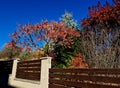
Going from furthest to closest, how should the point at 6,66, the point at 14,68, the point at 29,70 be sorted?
the point at 6,66, the point at 14,68, the point at 29,70

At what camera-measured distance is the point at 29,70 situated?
12484 mm

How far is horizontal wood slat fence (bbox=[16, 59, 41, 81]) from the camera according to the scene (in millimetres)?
11217

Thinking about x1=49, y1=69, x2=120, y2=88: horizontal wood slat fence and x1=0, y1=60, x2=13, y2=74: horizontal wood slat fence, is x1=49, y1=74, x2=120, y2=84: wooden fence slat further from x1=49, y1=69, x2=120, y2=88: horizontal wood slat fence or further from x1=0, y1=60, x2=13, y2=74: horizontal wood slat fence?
x1=0, y1=60, x2=13, y2=74: horizontal wood slat fence

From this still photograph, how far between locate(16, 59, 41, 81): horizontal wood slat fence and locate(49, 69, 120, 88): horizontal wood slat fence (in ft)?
4.85

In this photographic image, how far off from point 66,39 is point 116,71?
48.8ft

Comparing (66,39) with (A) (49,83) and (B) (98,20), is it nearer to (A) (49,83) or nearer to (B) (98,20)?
(B) (98,20)

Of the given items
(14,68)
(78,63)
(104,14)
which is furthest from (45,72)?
(104,14)

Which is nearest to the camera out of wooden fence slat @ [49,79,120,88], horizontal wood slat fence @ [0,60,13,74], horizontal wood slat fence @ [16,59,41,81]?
wooden fence slat @ [49,79,120,88]

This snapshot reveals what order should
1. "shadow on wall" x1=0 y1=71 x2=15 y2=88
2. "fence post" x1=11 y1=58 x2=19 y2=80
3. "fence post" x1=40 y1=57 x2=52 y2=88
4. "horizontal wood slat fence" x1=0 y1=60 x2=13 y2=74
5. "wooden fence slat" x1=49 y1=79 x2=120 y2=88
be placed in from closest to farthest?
"wooden fence slat" x1=49 y1=79 x2=120 y2=88
"fence post" x1=40 y1=57 x2=52 y2=88
"shadow on wall" x1=0 y1=71 x2=15 y2=88
"fence post" x1=11 y1=58 x2=19 y2=80
"horizontal wood slat fence" x1=0 y1=60 x2=13 y2=74

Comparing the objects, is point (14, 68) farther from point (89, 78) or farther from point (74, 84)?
point (89, 78)

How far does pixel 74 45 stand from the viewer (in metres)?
21.0

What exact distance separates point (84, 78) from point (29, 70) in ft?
17.8

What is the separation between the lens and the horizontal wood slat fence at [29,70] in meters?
11.2

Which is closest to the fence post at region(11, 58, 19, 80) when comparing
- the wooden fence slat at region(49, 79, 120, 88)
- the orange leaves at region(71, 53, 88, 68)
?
the orange leaves at region(71, 53, 88, 68)
